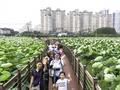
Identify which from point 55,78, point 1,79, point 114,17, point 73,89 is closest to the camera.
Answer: point 1,79

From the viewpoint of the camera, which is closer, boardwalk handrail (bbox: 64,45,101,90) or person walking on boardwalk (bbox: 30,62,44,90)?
boardwalk handrail (bbox: 64,45,101,90)

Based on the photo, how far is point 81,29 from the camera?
158m

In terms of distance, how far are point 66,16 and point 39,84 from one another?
519ft

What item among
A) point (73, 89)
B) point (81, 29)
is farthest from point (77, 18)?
point (73, 89)

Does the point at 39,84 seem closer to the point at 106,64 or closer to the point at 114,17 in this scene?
the point at 106,64

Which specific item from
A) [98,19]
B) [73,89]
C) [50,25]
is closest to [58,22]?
[50,25]

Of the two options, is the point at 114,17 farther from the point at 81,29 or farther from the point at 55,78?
the point at 55,78

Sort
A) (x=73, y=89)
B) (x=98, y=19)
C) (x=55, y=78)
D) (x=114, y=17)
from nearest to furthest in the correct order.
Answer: (x=55, y=78) → (x=73, y=89) → (x=114, y=17) → (x=98, y=19)

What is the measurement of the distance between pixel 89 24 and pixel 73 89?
149 m

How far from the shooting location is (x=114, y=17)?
14938cm

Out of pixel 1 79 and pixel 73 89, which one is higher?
pixel 1 79

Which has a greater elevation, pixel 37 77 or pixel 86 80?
pixel 37 77

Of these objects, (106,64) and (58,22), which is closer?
(106,64)

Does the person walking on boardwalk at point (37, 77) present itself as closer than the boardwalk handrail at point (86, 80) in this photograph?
No
